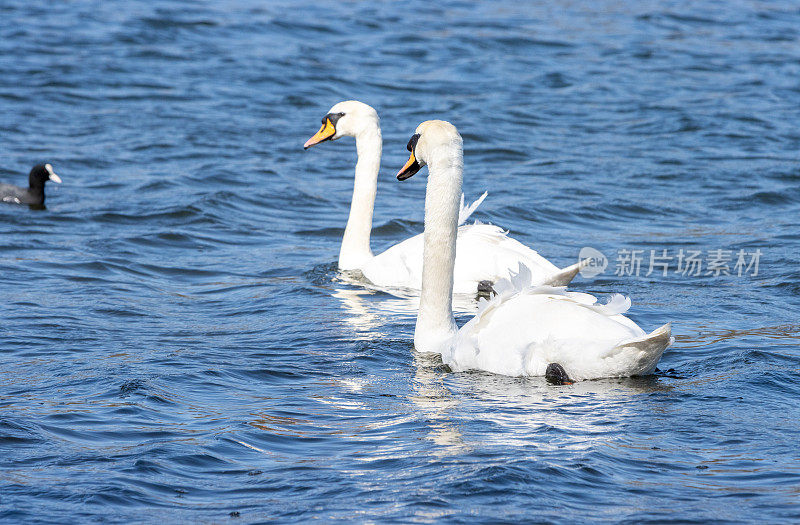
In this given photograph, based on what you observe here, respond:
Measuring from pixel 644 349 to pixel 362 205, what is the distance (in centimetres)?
497

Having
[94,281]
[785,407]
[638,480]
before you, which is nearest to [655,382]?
[785,407]

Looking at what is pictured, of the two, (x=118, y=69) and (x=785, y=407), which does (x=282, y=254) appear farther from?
(x=118, y=69)

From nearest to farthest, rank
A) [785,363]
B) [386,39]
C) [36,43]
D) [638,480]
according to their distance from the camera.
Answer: [638,480], [785,363], [36,43], [386,39]

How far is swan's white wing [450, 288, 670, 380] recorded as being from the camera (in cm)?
643

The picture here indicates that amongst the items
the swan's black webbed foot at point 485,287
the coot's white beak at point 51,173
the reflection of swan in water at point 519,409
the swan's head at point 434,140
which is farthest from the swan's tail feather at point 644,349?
the coot's white beak at point 51,173

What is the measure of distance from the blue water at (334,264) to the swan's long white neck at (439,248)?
0.79 feet

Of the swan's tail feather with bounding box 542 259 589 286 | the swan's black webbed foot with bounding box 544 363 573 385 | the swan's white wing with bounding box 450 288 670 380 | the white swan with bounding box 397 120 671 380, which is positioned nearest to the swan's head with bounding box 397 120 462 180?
the white swan with bounding box 397 120 671 380

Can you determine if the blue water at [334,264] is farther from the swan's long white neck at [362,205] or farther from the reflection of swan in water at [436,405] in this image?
the swan's long white neck at [362,205]

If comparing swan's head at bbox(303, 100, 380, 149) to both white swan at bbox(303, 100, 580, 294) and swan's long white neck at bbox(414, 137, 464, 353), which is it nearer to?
white swan at bbox(303, 100, 580, 294)

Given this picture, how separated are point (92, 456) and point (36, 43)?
18387 mm

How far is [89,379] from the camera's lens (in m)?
6.86

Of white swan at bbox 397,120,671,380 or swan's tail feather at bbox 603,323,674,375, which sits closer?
swan's tail feather at bbox 603,323,674,375

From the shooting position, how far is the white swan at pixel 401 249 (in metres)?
9.23

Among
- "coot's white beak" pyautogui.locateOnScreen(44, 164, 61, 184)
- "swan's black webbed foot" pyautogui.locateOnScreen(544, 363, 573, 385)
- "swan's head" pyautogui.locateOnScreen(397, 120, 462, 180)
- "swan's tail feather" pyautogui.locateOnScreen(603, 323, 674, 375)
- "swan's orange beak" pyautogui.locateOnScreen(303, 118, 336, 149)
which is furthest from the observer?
"coot's white beak" pyautogui.locateOnScreen(44, 164, 61, 184)
